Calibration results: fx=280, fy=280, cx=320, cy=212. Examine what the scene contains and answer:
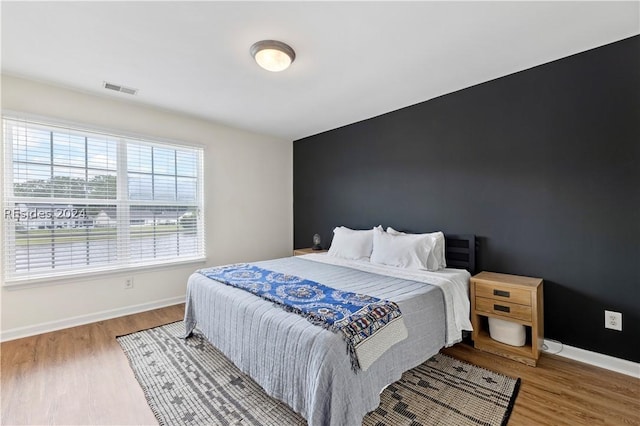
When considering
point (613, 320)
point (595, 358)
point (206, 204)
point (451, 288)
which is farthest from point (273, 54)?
point (595, 358)

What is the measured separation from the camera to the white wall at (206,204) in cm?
272

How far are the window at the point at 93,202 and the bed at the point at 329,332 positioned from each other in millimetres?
Result: 1337

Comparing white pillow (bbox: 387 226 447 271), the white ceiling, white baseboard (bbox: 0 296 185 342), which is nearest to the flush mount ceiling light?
the white ceiling

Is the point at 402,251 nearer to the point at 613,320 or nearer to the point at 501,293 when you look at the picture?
the point at 501,293

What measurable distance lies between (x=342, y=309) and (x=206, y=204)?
2.92 meters

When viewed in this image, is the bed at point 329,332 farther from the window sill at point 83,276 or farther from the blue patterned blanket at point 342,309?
the window sill at point 83,276

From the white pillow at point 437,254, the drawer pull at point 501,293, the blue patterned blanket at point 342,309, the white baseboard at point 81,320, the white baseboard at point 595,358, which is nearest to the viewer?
the blue patterned blanket at point 342,309

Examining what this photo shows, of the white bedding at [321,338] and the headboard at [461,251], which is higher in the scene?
the headboard at [461,251]

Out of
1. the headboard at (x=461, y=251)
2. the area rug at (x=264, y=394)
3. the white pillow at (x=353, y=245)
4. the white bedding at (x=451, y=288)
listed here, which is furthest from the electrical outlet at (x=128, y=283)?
the headboard at (x=461, y=251)

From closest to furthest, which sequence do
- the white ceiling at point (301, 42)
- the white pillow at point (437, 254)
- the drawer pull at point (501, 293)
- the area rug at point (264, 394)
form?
1. the area rug at point (264, 394)
2. the white ceiling at point (301, 42)
3. the drawer pull at point (501, 293)
4. the white pillow at point (437, 254)

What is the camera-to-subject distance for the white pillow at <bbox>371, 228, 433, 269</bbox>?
2.80 metres

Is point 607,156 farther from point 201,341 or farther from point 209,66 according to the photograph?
point 201,341

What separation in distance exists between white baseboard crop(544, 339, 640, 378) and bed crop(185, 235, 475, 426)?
781mm

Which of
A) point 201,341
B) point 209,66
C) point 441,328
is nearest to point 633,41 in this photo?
point 441,328
